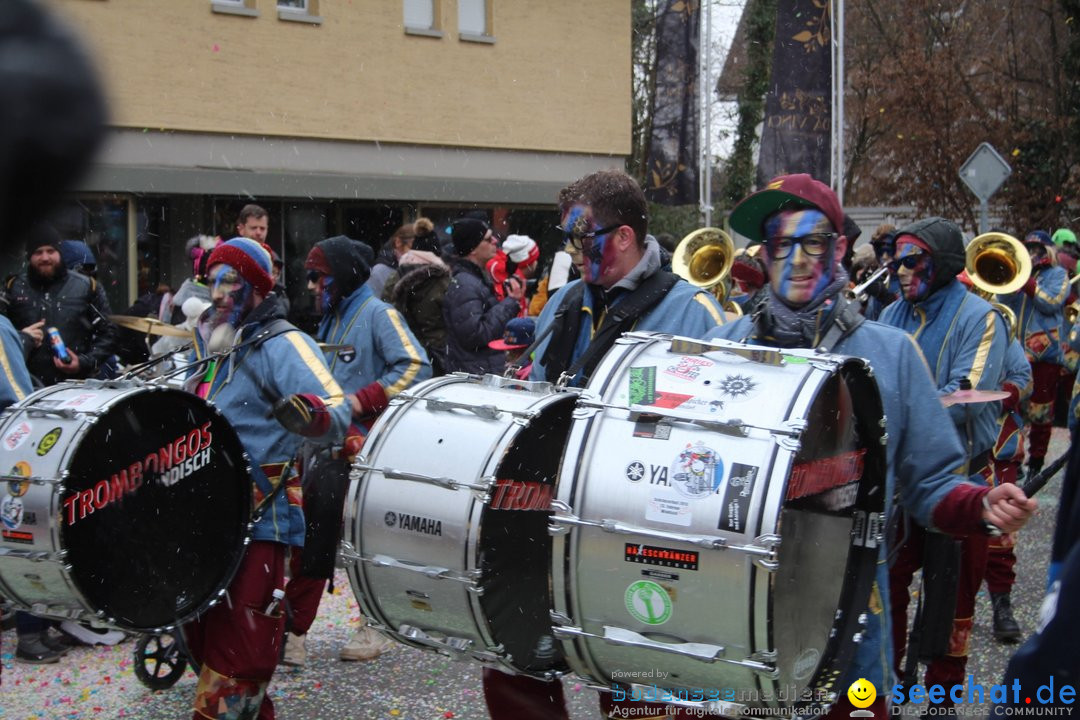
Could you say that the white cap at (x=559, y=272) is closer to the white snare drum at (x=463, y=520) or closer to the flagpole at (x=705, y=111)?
the white snare drum at (x=463, y=520)

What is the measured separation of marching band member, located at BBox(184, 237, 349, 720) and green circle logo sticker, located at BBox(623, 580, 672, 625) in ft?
4.92

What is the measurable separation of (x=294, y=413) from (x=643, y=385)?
1407mm

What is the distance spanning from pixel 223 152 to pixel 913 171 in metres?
18.0

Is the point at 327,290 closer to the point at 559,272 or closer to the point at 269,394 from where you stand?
the point at 269,394

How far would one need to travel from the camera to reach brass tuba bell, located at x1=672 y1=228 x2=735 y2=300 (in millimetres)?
9945

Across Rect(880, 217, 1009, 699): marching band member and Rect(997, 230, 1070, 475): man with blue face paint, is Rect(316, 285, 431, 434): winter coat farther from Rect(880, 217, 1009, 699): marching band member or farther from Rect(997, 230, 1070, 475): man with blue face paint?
Rect(997, 230, 1070, 475): man with blue face paint

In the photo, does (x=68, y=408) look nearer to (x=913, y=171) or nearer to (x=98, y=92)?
(x=98, y=92)

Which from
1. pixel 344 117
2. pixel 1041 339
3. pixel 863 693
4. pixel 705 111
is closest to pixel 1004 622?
pixel 863 693

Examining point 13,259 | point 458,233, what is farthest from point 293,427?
point 458,233

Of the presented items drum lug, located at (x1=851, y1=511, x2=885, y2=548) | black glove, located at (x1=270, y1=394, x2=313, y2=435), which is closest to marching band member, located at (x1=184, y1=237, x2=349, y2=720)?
black glove, located at (x1=270, y1=394, x2=313, y2=435)

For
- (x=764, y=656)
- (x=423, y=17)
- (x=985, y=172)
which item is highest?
(x=423, y=17)

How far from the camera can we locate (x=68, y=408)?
12.5 feet

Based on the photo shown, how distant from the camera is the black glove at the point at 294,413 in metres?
3.80

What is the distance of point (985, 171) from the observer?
1266 cm
